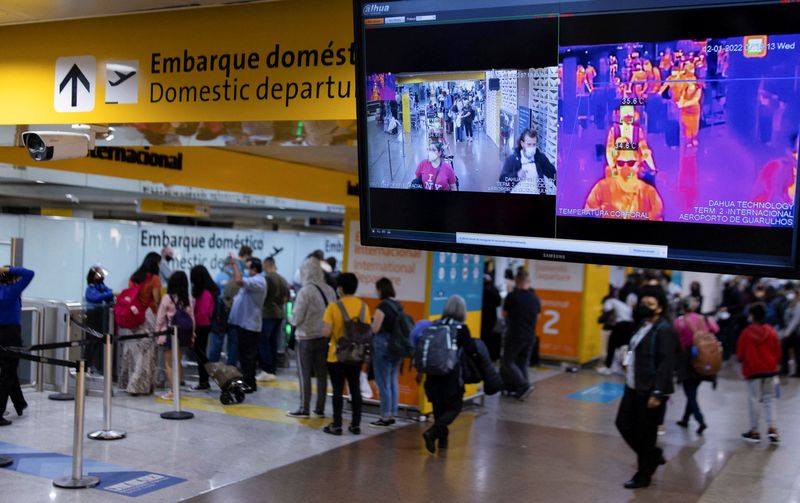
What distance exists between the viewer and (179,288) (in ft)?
33.1

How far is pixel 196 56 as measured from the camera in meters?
5.54

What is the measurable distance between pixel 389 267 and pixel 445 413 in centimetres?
237

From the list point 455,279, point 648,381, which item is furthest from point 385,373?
point 648,381

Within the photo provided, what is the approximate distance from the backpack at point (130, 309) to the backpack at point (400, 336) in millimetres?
3411

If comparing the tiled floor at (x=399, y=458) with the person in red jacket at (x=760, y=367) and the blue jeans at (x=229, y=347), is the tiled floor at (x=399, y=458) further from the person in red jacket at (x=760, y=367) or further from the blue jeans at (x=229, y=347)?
the blue jeans at (x=229, y=347)

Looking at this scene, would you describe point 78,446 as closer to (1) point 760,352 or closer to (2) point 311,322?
(2) point 311,322

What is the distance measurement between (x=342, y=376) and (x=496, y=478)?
208 centimetres

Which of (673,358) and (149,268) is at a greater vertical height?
(149,268)

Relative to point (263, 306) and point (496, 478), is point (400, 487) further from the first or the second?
point (263, 306)

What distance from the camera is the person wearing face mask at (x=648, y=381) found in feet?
22.4

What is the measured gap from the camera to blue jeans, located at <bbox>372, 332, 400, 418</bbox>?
898 cm

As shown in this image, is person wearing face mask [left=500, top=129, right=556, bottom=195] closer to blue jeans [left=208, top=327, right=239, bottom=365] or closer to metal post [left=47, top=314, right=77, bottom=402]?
metal post [left=47, top=314, right=77, bottom=402]

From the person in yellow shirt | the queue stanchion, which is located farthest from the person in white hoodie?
the queue stanchion

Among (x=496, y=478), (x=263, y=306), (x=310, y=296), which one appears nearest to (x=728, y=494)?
(x=496, y=478)
